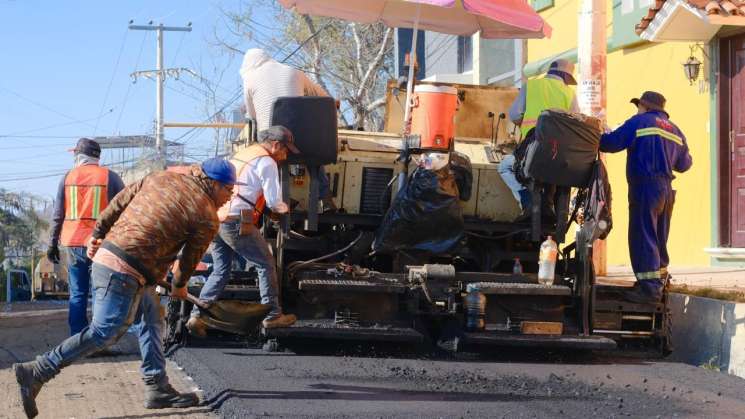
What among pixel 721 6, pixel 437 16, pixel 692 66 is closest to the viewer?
pixel 437 16

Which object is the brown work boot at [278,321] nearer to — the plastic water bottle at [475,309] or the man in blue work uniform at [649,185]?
the plastic water bottle at [475,309]

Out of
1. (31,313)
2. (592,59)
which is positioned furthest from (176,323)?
(31,313)

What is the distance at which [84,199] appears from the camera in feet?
29.2

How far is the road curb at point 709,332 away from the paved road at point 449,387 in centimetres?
25

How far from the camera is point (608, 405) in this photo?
6.20 meters

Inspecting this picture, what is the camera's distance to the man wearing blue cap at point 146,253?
5891 millimetres

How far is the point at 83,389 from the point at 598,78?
21.2 ft

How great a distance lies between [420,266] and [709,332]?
2293 millimetres

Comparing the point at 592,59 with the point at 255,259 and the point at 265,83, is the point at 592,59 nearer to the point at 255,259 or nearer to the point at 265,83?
the point at 265,83

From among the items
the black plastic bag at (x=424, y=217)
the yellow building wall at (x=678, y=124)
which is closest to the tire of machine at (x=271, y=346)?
the black plastic bag at (x=424, y=217)

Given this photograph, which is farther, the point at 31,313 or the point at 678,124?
the point at 678,124

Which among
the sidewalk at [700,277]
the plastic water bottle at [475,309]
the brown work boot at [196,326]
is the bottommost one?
the brown work boot at [196,326]

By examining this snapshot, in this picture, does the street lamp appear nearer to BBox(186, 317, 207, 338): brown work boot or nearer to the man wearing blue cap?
BBox(186, 317, 207, 338): brown work boot

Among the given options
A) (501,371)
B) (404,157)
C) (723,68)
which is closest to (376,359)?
(501,371)
